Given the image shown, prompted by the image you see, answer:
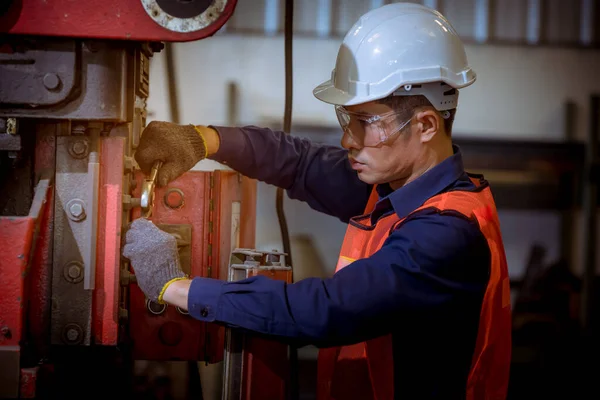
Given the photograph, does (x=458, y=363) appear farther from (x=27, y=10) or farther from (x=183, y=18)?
(x=27, y=10)

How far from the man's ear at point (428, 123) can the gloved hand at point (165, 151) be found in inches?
29.2

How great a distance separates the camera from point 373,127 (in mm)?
1662

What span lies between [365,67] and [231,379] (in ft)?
3.22

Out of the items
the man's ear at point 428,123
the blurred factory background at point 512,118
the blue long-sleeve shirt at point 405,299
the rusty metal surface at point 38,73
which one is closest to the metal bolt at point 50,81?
the rusty metal surface at point 38,73

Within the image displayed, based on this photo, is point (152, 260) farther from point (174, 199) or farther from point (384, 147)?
point (384, 147)

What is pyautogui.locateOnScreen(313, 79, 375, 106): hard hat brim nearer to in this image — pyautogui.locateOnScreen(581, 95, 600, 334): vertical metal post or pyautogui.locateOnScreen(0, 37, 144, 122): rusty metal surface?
pyautogui.locateOnScreen(0, 37, 144, 122): rusty metal surface

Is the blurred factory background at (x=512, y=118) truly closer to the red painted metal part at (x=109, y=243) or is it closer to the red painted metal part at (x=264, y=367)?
the red painted metal part at (x=109, y=243)

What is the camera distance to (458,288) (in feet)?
4.64

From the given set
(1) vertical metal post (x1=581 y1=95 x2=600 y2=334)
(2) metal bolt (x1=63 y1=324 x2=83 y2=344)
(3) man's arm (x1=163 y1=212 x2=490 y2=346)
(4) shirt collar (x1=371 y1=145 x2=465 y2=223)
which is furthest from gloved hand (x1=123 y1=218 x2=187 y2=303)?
(1) vertical metal post (x1=581 y1=95 x2=600 y2=334)

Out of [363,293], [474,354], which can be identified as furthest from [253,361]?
[474,354]

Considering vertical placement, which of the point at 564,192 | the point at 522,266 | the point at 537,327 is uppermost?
the point at 564,192

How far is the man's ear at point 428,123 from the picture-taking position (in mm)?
1632

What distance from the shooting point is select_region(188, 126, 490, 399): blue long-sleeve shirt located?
1329 millimetres

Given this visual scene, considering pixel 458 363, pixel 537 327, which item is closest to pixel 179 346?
pixel 458 363
